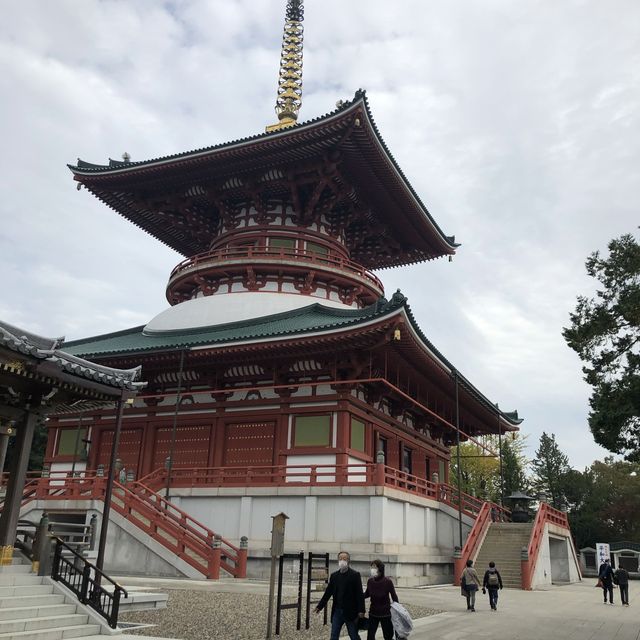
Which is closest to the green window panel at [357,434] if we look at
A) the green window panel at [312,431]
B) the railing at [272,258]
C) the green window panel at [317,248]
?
the green window panel at [312,431]

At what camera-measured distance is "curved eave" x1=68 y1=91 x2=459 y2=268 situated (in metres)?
28.4

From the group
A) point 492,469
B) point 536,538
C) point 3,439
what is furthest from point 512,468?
point 3,439

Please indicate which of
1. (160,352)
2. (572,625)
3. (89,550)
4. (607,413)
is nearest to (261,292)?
(160,352)

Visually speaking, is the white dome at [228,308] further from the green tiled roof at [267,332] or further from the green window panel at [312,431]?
the green window panel at [312,431]

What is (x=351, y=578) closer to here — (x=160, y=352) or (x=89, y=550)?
(x=89, y=550)

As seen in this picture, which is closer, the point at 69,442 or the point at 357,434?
the point at 357,434

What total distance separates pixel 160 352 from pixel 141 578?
29.9 feet

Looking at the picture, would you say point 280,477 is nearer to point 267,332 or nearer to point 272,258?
point 267,332

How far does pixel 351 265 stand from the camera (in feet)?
110

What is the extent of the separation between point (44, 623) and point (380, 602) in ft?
19.2

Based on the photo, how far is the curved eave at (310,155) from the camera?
2842 centimetres

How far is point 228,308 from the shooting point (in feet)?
101

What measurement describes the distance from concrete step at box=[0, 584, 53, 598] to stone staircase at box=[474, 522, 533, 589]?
17.9 m

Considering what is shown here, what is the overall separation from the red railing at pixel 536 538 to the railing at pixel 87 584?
57.4ft
